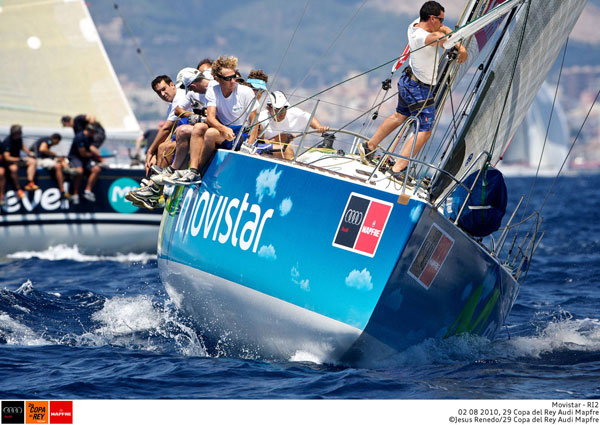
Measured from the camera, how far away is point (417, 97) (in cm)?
585

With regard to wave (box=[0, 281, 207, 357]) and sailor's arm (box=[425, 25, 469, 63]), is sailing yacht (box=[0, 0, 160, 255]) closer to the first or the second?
wave (box=[0, 281, 207, 357])

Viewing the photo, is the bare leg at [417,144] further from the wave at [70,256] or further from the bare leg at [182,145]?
the wave at [70,256]

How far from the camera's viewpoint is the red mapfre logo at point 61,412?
4.44 m

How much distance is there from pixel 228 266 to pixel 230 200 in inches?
16.4

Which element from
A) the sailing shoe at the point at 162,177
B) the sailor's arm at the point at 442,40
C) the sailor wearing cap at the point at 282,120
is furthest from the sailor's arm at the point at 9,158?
the sailor's arm at the point at 442,40

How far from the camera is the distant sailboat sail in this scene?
18.5 feet

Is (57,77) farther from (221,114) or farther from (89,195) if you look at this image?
(221,114)

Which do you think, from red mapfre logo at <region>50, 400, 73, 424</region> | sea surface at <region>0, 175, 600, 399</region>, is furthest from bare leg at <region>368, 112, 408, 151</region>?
red mapfre logo at <region>50, 400, 73, 424</region>

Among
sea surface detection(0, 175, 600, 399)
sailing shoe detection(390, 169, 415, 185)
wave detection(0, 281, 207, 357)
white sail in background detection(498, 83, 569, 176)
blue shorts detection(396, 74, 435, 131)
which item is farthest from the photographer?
white sail in background detection(498, 83, 569, 176)

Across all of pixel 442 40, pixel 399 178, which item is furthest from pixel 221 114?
pixel 442 40

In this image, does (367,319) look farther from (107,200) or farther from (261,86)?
(107,200)

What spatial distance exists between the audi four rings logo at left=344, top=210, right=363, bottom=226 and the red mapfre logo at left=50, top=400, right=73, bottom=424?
1.72 meters

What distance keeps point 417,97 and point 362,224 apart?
52.1 inches

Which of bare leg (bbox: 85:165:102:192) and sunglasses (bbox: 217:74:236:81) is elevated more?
sunglasses (bbox: 217:74:236:81)
